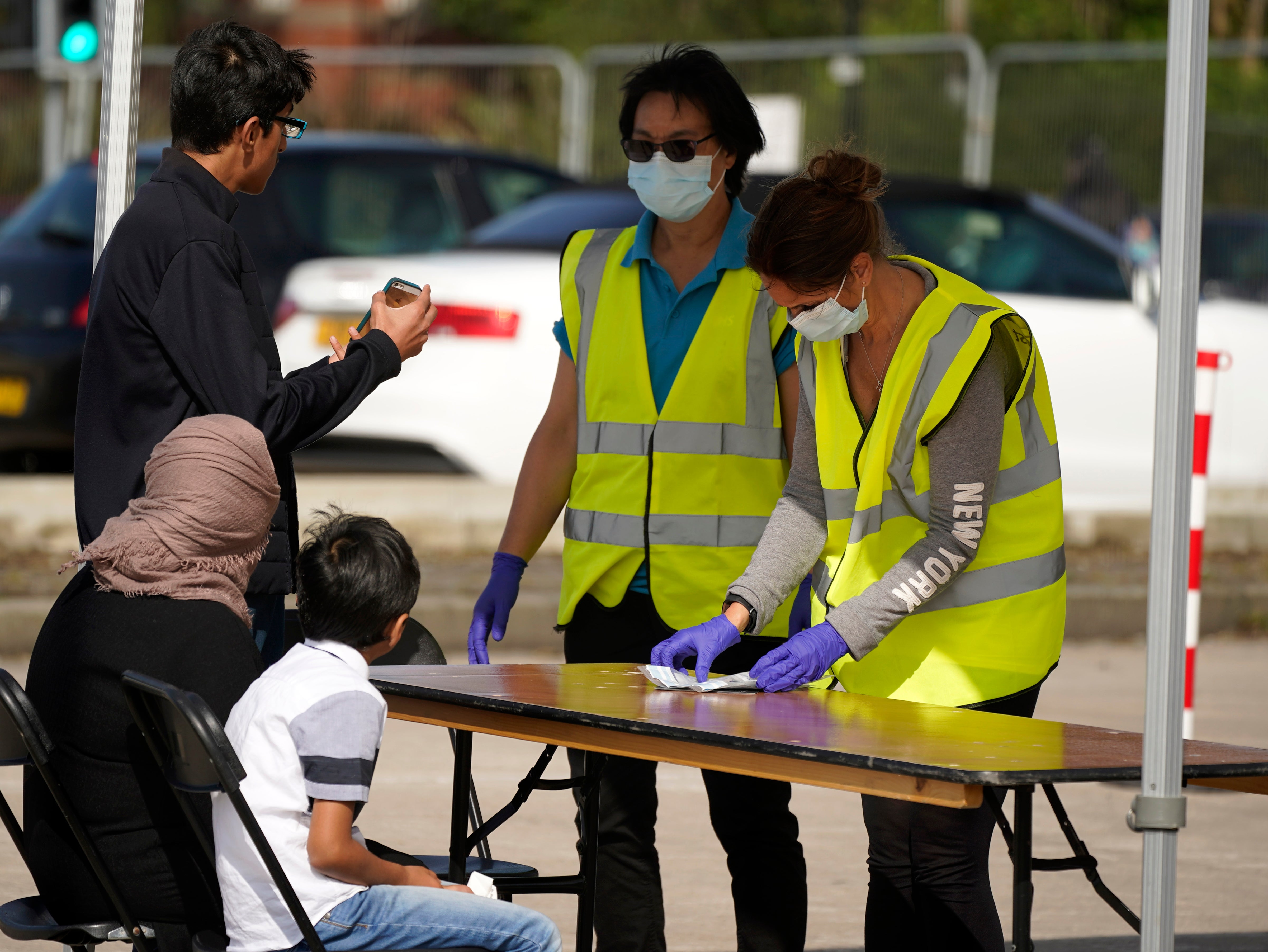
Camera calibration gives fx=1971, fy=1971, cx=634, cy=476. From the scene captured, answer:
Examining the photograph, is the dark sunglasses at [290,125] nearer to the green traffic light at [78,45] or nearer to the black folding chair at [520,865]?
the black folding chair at [520,865]

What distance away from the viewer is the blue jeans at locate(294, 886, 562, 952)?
2.89 metres

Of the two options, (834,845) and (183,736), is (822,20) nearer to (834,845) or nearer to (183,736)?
(834,845)

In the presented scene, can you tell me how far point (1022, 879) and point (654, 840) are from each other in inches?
46.7

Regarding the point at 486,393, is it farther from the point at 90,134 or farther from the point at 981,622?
the point at 90,134

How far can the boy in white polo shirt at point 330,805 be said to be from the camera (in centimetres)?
285

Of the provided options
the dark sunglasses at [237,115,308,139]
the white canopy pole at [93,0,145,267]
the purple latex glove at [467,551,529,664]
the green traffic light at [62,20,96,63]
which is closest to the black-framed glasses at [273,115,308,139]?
the dark sunglasses at [237,115,308,139]

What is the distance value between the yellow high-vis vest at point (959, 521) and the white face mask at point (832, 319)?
0.31 feet

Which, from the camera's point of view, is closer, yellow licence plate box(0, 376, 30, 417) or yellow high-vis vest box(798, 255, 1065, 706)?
yellow high-vis vest box(798, 255, 1065, 706)

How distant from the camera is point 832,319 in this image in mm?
3410

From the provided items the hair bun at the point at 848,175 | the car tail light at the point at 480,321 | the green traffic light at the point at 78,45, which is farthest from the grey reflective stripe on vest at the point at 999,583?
the green traffic light at the point at 78,45

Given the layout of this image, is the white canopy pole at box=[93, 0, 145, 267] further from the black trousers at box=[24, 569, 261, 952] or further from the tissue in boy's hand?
the tissue in boy's hand

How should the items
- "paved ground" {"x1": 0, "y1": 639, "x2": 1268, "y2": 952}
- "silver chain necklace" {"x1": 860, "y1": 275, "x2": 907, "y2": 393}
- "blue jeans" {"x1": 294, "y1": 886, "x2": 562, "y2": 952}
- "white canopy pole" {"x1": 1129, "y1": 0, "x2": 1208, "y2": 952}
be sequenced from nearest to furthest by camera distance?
"white canopy pole" {"x1": 1129, "y1": 0, "x2": 1208, "y2": 952}
"blue jeans" {"x1": 294, "y1": 886, "x2": 562, "y2": 952}
"silver chain necklace" {"x1": 860, "y1": 275, "x2": 907, "y2": 393}
"paved ground" {"x1": 0, "y1": 639, "x2": 1268, "y2": 952}

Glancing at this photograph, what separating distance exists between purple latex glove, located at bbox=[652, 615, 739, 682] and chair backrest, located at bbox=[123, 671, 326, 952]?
91 cm

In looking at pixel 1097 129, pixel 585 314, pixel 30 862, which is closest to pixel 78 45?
pixel 585 314
